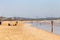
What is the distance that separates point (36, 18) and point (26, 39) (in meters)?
98.0

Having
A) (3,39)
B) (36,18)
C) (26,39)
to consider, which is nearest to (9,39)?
(3,39)

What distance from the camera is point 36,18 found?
365ft

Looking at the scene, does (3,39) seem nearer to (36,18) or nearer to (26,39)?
(26,39)

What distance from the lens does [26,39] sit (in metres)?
13.4

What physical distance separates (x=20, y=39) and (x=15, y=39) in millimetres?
387

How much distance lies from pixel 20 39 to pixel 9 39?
2.77ft

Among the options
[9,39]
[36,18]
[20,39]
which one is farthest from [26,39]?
[36,18]

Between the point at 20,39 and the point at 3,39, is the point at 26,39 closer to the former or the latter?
the point at 20,39

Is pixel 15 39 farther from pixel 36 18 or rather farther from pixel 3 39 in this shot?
pixel 36 18

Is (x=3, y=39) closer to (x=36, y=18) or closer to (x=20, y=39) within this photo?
(x=20, y=39)

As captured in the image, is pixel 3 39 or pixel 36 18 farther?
pixel 36 18

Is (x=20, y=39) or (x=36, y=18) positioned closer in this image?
(x=20, y=39)

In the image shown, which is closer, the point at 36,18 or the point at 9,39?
the point at 9,39

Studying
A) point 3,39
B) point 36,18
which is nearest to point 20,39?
point 3,39
